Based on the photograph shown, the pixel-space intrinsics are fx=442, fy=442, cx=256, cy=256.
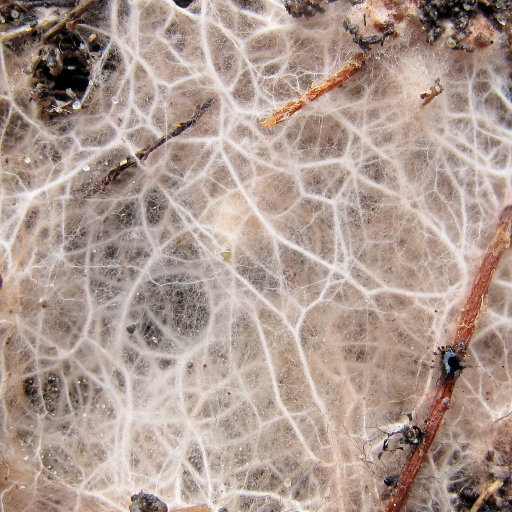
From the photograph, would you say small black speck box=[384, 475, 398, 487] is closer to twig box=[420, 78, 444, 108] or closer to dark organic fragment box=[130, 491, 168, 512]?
dark organic fragment box=[130, 491, 168, 512]

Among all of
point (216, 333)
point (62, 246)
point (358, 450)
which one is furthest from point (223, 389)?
point (62, 246)

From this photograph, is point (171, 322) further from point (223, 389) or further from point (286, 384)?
point (286, 384)

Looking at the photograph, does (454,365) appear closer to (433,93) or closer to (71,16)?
(433,93)

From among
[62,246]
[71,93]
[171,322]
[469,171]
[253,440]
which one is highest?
[469,171]

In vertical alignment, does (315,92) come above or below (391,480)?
above

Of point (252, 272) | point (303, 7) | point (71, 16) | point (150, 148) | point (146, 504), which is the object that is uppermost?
point (303, 7)

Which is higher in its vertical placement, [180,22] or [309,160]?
[180,22]

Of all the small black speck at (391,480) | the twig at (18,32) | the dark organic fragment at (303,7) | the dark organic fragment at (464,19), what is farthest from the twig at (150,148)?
the small black speck at (391,480)

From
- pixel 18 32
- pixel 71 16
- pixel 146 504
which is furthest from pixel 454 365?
pixel 18 32
